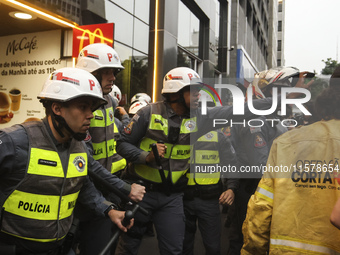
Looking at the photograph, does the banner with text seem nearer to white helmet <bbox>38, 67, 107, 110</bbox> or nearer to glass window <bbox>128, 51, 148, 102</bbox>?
glass window <bbox>128, 51, 148, 102</bbox>

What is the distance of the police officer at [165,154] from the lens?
11.4 ft

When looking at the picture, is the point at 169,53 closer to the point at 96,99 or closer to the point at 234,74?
the point at 96,99

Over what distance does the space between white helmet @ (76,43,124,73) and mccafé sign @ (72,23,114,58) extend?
3.66 m

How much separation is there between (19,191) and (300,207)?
162cm

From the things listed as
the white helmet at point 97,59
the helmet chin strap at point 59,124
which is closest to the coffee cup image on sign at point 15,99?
the white helmet at point 97,59

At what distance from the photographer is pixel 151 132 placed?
141 inches

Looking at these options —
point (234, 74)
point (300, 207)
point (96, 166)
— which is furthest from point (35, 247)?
point (234, 74)

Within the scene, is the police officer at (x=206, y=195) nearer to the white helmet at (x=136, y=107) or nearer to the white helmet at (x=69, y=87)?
the white helmet at (x=69, y=87)

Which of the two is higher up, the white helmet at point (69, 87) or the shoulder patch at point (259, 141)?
the white helmet at point (69, 87)

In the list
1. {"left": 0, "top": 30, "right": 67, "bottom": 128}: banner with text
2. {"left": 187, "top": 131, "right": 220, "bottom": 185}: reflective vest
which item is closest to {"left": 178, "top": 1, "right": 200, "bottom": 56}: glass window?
{"left": 0, "top": 30, "right": 67, "bottom": 128}: banner with text

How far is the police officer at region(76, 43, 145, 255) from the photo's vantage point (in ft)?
10.6

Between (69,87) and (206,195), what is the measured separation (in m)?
2.29

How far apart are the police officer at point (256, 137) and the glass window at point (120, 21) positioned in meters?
6.18

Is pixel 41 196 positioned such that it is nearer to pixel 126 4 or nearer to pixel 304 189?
pixel 304 189
